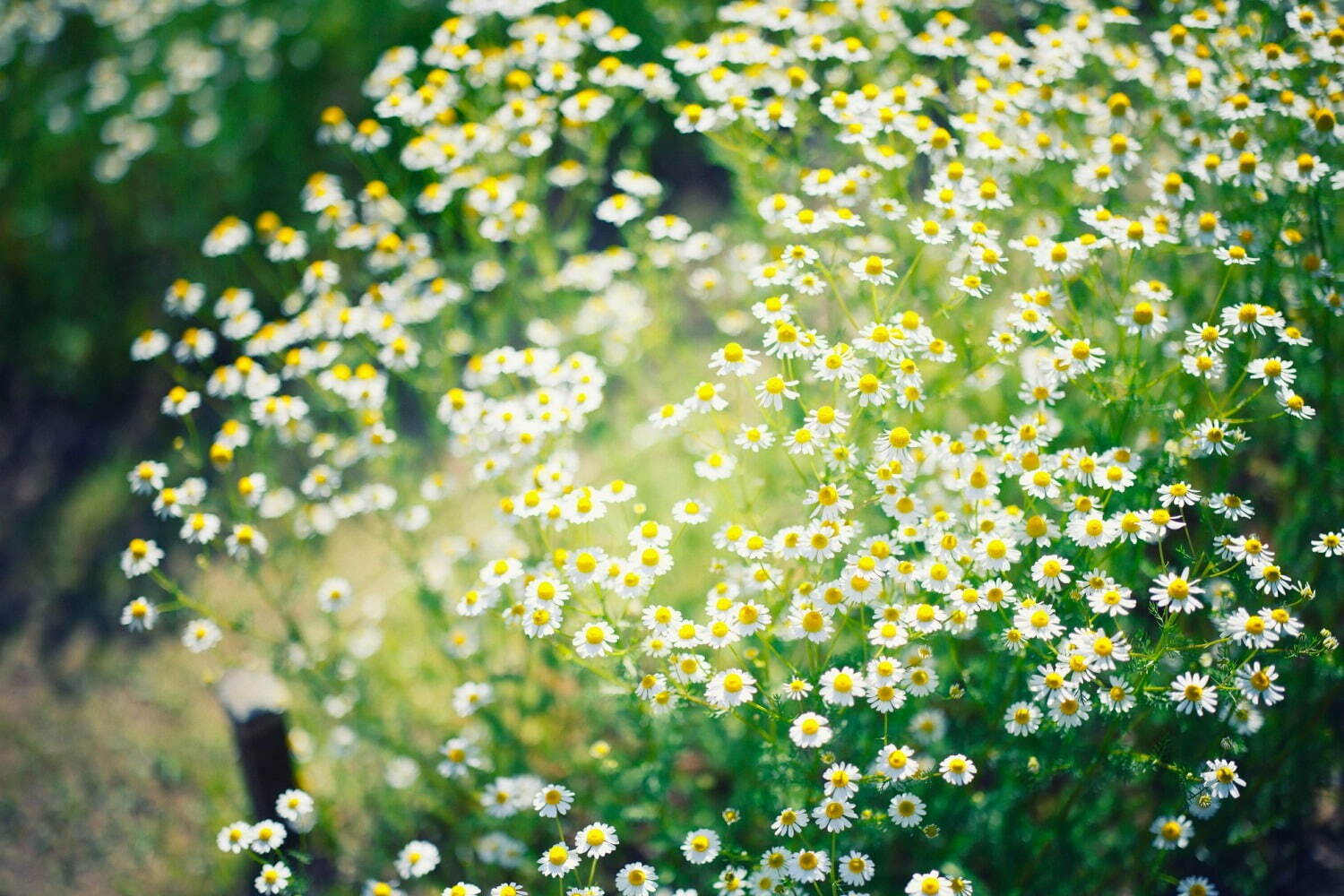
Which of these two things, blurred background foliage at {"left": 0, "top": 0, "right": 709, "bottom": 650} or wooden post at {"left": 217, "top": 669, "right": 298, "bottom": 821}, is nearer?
wooden post at {"left": 217, "top": 669, "right": 298, "bottom": 821}

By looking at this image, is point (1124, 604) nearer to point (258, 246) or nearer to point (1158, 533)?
point (1158, 533)

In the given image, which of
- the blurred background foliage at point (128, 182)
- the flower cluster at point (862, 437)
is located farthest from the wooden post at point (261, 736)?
the blurred background foliage at point (128, 182)

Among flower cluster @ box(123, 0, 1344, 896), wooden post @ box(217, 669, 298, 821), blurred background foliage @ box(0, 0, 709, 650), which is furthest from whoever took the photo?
blurred background foliage @ box(0, 0, 709, 650)

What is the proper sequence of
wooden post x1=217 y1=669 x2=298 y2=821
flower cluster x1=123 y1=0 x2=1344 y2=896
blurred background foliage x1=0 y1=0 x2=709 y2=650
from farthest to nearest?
blurred background foliage x1=0 y1=0 x2=709 y2=650, wooden post x1=217 y1=669 x2=298 y2=821, flower cluster x1=123 y1=0 x2=1344 y2=896

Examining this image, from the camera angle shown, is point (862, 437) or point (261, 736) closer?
point (862, 437)

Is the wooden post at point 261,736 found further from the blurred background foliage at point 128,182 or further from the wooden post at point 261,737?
the blurred background foliage at point 128,182

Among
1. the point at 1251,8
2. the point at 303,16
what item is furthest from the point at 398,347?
the point at 303,16

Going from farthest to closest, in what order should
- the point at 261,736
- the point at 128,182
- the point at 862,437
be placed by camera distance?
the point at 128,182 < the point at 261,736 < the point at 862,437

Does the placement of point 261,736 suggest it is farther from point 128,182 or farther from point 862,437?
point 128,182

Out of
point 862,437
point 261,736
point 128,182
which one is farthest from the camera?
point 128,182

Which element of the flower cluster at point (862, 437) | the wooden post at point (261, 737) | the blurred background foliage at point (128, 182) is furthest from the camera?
the blurred background foliage at point (128, 182)

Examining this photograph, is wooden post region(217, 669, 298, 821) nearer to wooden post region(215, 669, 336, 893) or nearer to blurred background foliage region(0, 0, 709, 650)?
wooden post region(215, 669, 336, 893)

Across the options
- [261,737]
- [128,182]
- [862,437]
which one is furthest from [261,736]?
[128,182]

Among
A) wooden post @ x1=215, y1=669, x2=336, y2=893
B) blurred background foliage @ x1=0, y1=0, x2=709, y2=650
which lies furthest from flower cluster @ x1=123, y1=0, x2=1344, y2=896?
blurred background foliage @ x1=0, y1=0, x2=709, y2=650
